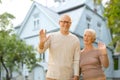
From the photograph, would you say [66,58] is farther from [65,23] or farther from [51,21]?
[51,21]

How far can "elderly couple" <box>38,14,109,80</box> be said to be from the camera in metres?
3.66

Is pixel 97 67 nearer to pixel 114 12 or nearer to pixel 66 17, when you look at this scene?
pixel 66 17

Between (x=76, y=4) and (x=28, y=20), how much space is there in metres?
4.07

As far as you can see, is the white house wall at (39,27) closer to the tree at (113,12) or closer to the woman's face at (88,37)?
the tree at (113,12)

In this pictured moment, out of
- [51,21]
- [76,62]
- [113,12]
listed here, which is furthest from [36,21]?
[76,62]

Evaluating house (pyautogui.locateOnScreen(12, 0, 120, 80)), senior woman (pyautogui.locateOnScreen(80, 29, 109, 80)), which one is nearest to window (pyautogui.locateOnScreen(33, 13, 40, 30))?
house (pyautogui.locateOnScreen(12, 0, 120, 80))

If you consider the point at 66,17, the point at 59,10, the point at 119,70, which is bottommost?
the point at 119,70

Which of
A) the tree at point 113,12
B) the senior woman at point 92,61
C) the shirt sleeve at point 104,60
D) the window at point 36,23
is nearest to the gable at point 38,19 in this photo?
the window at point 36,23

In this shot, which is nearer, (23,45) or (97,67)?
(97,67)

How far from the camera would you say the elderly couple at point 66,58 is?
366 cm

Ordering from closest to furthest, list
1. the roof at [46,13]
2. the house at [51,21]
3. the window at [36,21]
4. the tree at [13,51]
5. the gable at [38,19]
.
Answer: the tree at [13,51] → the house at [51,21] → the roof at [46,13] → the gable at [38,19] → the window at [36,21]

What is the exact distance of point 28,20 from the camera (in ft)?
86.1

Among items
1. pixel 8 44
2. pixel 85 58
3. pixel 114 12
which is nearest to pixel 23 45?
pixel 8 44

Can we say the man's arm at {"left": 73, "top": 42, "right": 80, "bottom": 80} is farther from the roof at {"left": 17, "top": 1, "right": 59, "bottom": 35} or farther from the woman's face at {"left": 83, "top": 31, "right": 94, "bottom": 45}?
the roof at {"left": 17, "top": 1, "right": 59, "bottom": 35}
